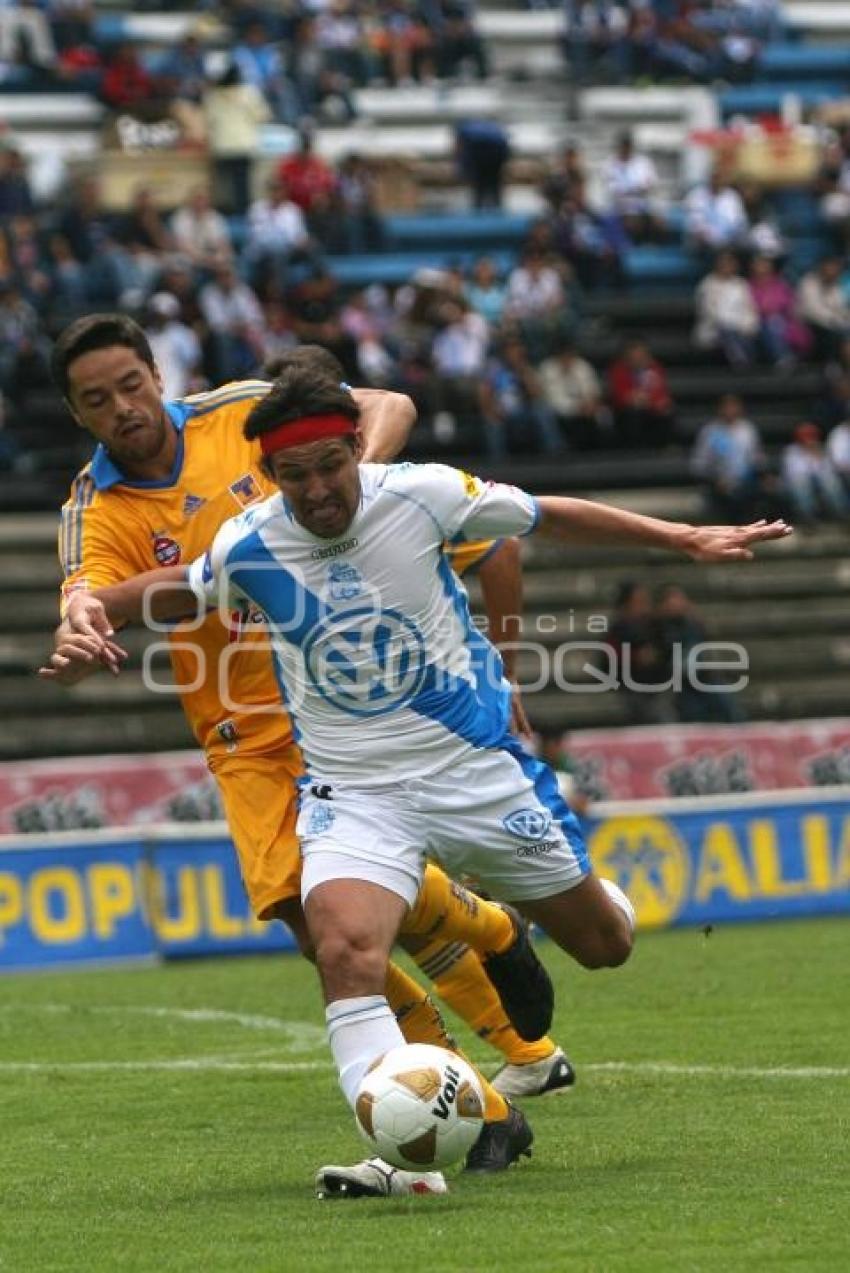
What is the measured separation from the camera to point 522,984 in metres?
8.43

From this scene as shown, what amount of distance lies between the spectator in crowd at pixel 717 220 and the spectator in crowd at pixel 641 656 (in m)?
7.72

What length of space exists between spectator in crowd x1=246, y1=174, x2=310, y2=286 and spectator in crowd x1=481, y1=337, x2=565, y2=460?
212 centimetres

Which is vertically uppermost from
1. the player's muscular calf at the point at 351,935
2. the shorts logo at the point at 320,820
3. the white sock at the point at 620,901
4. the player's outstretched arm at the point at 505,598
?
the player's outstretched arm at the point at 505,598

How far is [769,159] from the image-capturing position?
2966 cm

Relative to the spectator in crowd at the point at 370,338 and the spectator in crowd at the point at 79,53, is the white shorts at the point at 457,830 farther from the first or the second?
the spectator in crowd at the point at 79,53

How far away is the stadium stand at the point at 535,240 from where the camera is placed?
22188 mm

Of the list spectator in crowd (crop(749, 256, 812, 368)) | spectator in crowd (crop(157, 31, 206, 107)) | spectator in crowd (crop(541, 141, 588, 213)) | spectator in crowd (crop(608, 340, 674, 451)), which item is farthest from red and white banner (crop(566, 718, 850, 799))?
spectator in crowd (crop(157, 31, 206, 107))

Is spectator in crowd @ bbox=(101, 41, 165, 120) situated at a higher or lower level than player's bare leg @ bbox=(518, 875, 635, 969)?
lower

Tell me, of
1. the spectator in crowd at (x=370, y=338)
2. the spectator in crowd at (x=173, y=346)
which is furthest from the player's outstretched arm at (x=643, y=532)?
the spectator in crowd at (x=370, y=338)

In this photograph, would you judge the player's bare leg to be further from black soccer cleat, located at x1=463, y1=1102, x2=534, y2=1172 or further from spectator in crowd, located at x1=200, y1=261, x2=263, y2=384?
spectator in crowd, located at x1=200, y1=261, x2=263, y2=384

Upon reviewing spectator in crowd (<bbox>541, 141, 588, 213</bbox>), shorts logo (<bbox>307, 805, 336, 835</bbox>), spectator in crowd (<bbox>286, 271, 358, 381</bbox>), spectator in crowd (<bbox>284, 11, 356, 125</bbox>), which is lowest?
spectator in crowd (<bbox>286, 271, 358, 381</bbox>)

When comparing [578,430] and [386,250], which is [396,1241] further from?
[386,250]

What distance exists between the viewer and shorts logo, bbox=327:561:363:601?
7375mm

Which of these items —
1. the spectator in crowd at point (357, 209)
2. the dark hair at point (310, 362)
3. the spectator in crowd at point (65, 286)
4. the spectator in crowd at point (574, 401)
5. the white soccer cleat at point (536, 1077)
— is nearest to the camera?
the dark hair at point (310, 362)
